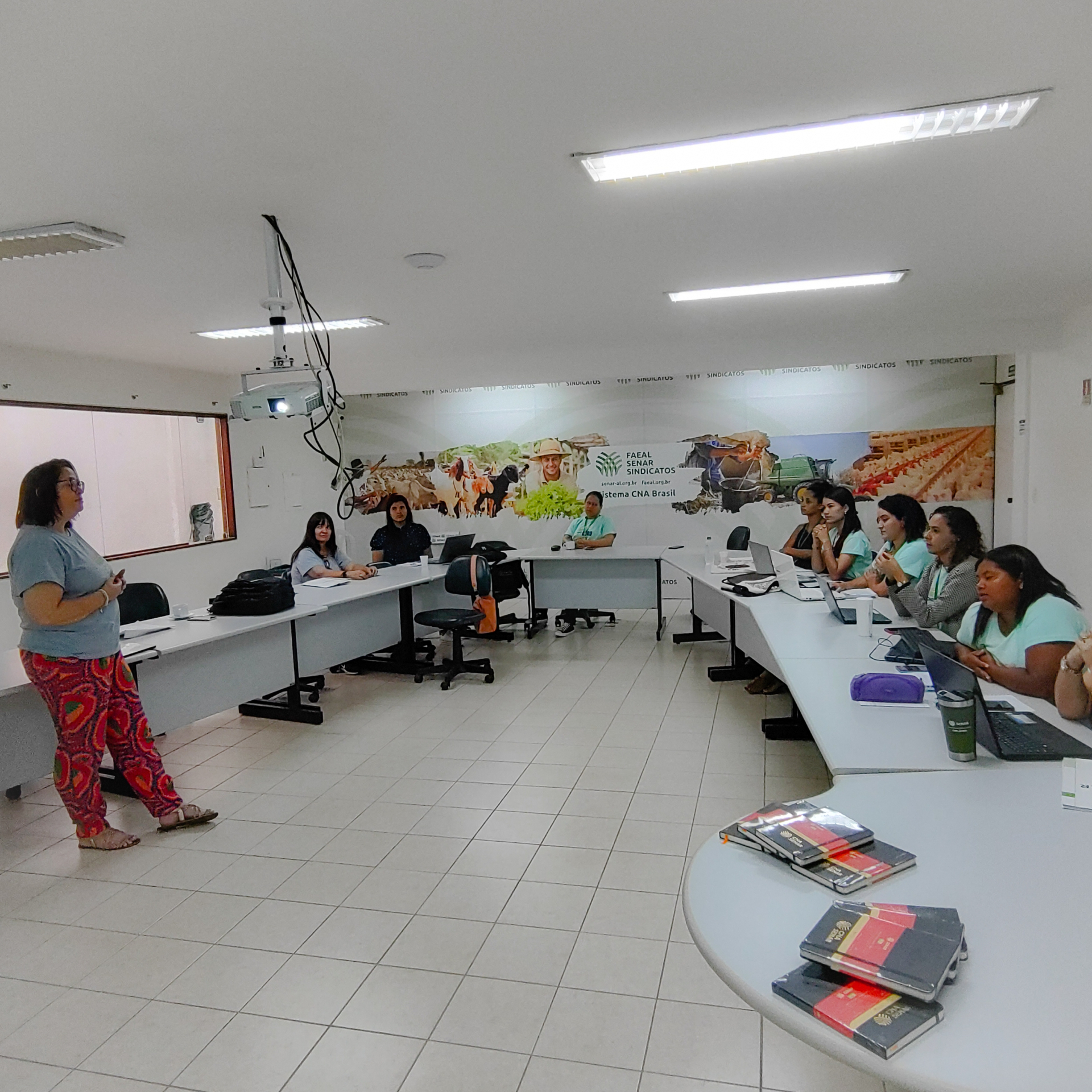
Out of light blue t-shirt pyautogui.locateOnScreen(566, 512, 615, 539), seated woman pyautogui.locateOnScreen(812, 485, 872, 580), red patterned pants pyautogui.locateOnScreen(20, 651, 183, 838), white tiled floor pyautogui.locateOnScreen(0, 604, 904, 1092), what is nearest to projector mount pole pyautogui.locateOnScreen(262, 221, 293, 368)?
red patterned pants pyautogui.locateOnScreen(20, 651, 183, 838)

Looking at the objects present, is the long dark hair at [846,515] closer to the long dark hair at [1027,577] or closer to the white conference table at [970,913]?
the long dark hair at [1027,577]

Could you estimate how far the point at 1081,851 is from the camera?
1.59m

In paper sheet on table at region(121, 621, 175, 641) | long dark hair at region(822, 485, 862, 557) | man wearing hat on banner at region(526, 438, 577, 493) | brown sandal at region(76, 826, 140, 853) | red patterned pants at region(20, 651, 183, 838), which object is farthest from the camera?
man wearing hat on banner at region(526, 438, 577, 493)

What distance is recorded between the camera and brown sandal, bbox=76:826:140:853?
334 cm

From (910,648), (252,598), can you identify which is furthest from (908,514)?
(252,598)

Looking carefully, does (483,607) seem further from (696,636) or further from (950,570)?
(950,570)

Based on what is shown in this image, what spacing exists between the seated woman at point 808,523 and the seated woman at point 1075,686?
3.46 meters

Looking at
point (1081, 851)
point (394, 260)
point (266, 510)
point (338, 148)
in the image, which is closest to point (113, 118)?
point (338, 148)

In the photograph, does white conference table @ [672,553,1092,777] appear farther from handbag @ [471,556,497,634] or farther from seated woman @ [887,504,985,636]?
handbag @ [471,556,497,634]

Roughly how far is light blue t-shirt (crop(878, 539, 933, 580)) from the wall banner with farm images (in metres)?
4.15

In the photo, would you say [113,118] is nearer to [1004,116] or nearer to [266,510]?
[1004,116]

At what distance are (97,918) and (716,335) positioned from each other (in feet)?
17.8

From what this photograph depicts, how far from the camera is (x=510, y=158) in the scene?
2.56 metres

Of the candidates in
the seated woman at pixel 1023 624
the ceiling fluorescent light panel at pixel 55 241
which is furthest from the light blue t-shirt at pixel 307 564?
the seated woman at pixel 1023 624
